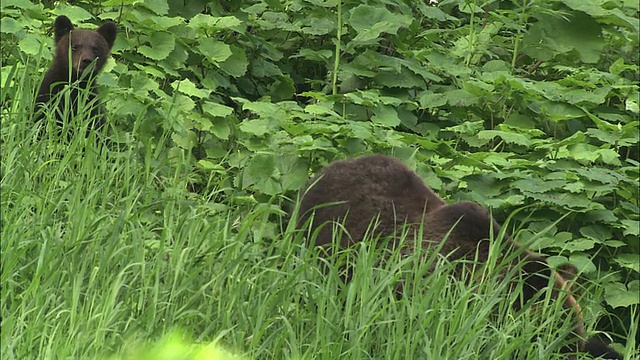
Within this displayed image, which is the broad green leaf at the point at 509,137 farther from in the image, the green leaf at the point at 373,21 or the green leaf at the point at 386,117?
the green leaf at the point at 373,21

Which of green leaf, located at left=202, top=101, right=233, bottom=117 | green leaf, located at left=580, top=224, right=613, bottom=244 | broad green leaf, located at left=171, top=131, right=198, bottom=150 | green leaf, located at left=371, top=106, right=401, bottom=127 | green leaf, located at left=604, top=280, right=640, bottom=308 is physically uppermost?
green leaf, located at left=202, top=101, right=233, bottom=117

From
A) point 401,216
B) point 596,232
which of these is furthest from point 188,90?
point 596,232

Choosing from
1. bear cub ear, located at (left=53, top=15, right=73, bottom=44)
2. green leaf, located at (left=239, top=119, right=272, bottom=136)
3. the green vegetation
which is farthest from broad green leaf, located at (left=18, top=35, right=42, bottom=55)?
green leaf, located at (left=239, top=119, right=272, bottom=136)

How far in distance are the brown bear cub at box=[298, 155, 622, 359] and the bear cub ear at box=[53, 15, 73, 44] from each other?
1.95m

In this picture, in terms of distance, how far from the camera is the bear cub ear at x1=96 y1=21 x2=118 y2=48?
6398 mm

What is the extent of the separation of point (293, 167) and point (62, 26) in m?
1.62

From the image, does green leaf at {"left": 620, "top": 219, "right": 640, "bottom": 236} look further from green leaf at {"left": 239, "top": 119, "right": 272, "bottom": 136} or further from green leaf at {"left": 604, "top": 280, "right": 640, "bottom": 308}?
green leaf at {"left": 239, "top": 119, "right": 272, "bottom": 136}

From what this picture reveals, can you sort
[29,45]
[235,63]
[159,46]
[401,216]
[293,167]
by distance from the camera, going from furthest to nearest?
[235,63], [159,46], [293,167], [29,45], [401,216]

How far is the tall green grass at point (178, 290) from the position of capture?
3.29m

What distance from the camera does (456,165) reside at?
663 cm

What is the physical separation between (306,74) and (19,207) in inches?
191

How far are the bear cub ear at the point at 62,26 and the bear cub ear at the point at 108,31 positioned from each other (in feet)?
0.64

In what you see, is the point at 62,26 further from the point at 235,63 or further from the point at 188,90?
the point at 235,63

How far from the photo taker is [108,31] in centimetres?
642
